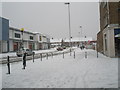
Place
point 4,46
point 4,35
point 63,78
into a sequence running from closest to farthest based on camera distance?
point 63,78 → point 4,35 → point 4,46

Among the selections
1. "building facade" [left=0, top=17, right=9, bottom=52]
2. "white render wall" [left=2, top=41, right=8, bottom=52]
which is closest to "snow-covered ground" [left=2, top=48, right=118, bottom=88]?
"building facade" [left=0, top=17, right=9, bottom=52]

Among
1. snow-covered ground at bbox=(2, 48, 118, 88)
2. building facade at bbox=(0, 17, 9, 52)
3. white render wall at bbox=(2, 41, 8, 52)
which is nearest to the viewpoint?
snow-covered ground at bbox=(2, 48, 118, 88)

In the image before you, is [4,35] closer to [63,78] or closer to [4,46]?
[4,46]

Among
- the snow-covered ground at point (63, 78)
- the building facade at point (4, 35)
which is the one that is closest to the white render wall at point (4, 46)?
the building facade at point (4, 35)

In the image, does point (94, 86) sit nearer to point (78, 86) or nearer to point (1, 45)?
point (78, 86)

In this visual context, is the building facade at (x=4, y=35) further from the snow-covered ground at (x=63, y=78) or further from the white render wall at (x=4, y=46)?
the snow-covered ground at (x=63, y=78)

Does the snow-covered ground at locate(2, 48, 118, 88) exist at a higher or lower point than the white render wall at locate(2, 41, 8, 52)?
lower

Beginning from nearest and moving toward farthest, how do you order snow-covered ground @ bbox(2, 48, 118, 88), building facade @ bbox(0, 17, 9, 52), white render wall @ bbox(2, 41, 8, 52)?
snow-covered ground @ bbox(2, 48, 118, 88) → building facade @ bbox(0, 17, 9, 52) → white render wall @ bbox(2, 41, 8, 52)

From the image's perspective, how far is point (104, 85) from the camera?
621 cm

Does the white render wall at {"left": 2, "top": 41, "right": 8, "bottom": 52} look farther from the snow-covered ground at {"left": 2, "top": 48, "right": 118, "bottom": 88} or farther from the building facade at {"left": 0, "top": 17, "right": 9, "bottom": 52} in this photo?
the snow-covered ground at {"left": 2, "top": 48, "right": 118, "bottom": 88}

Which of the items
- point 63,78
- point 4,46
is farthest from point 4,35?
point 63,78

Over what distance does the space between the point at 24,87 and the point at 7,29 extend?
40.4m

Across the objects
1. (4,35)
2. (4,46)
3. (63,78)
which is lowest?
(63,78)

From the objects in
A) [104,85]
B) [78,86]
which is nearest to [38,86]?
[78,86]
